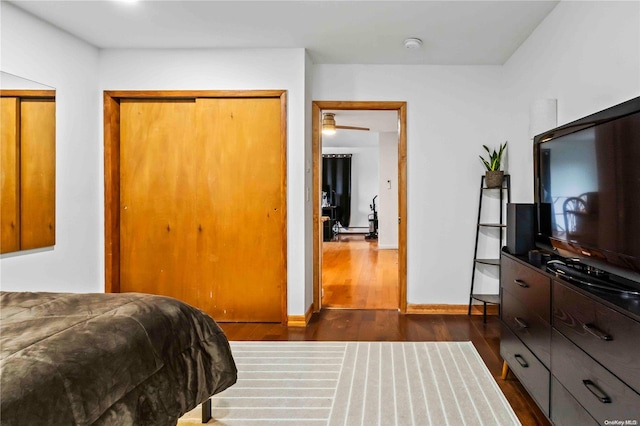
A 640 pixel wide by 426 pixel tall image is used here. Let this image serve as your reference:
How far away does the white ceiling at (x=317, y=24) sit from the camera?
2641 millimetres

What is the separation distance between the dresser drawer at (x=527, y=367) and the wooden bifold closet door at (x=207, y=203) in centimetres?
185

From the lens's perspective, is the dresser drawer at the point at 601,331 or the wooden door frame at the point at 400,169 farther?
the wooden door frame at the point at 400,169

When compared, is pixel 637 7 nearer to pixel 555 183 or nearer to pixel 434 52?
pixel 555 183

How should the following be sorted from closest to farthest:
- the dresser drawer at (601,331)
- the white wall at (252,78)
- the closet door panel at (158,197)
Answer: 1. the dresser drawer at (601,331)
2. the white wall at (252,78)
3. the closet door panel at (158,197)

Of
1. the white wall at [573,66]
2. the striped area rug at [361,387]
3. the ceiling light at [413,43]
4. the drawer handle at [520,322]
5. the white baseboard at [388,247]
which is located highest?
the ceiling light at [413,43]

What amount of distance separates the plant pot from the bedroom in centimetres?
13

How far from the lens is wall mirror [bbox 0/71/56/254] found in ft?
8.27

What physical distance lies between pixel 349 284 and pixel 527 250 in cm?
298

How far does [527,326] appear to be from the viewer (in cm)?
199

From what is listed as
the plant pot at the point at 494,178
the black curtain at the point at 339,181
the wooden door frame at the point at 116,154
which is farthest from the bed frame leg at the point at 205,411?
the black curtain at the point at 339,181

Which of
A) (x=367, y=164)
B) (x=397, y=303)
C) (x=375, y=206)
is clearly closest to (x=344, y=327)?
(x=397, y=303)

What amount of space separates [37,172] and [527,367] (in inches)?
135

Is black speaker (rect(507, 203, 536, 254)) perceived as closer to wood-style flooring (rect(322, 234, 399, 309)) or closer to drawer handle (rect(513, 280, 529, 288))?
drawer handle (rect(513, 280, 529, 288))

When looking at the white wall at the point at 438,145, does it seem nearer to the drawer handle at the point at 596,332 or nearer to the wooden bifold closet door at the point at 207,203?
the wooden bifold closet door at the point at 207,203
